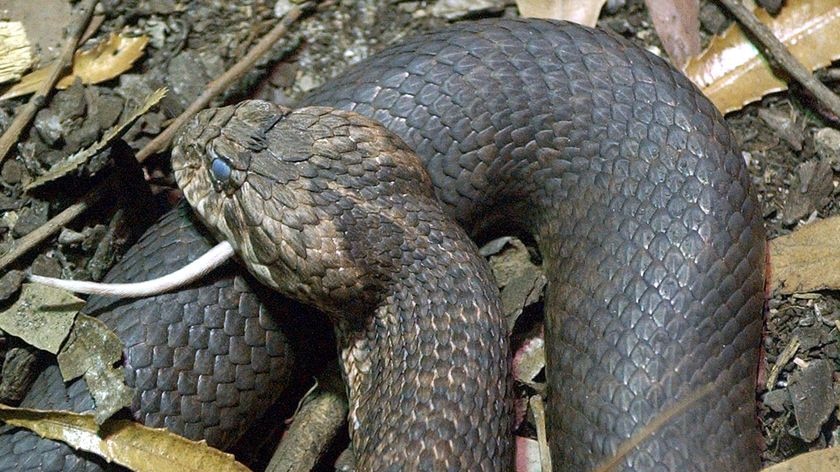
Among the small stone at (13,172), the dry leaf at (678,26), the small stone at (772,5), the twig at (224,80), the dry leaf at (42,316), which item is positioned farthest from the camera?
the dry leaf at (678,26)

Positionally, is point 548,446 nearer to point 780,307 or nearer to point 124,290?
point 780,307

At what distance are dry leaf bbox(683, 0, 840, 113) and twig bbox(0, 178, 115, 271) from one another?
3.53 metres

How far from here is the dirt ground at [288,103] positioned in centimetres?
582

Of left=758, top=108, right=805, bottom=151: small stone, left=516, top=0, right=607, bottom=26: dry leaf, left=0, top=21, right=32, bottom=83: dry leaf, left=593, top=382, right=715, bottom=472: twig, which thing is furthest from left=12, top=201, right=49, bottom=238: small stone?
left=758, top=108, right=805, bottom=151: small stone

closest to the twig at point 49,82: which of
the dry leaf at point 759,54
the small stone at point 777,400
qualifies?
the dry leaf at point 759,54

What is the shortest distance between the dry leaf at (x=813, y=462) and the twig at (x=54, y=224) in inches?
148

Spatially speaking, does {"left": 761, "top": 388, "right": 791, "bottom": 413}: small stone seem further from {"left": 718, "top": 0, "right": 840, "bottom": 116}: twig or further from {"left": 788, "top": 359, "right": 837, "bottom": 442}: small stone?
{"left": 718, "top": 0, "right": 840, "bottom": 116}: twig

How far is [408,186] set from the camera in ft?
18.1

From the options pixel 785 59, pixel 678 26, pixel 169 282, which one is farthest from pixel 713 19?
pixel 169 282

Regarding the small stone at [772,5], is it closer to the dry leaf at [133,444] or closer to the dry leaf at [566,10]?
the dry leaf at [566,10]

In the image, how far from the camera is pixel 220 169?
5.33m

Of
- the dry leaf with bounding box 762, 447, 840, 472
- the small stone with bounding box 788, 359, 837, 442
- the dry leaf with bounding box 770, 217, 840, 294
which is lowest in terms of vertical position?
the small stone with bounding box 788, 359, 837, 442

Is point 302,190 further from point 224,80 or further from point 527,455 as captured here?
point 527,455

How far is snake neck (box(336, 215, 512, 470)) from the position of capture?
5070mm
